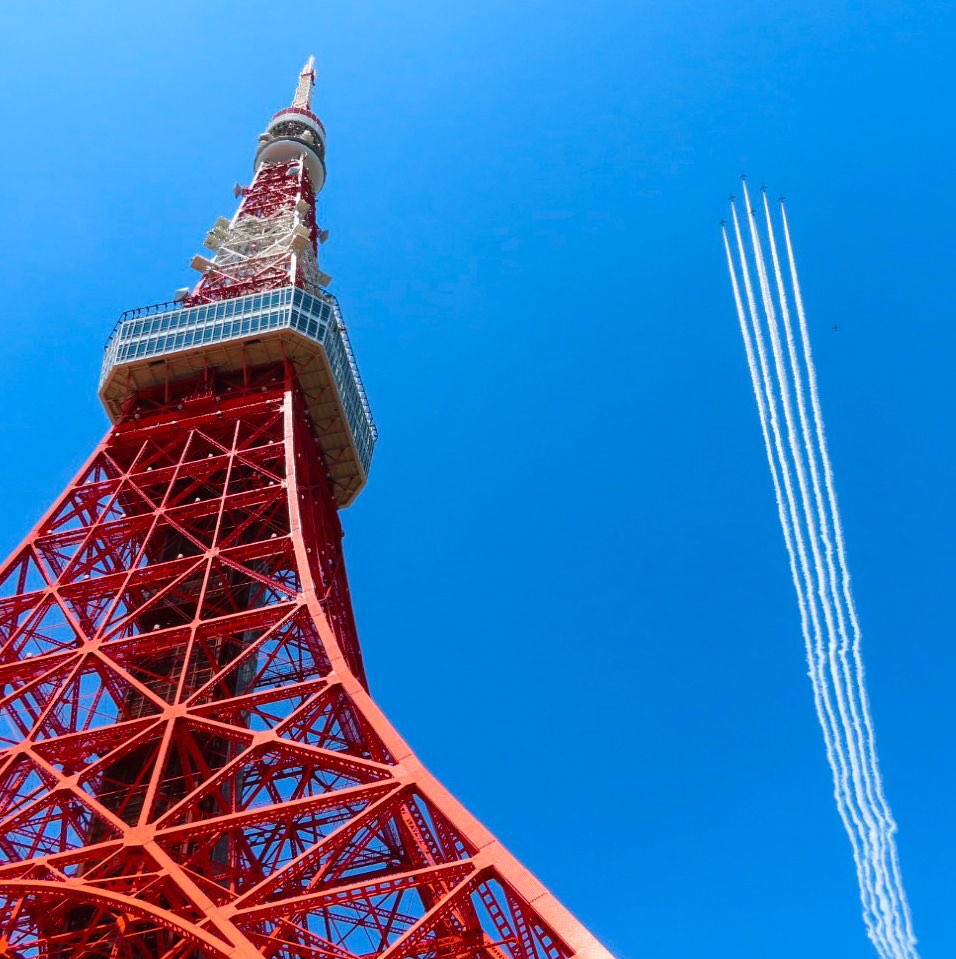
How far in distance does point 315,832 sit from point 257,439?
13140 millimetres

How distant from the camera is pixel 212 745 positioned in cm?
2467

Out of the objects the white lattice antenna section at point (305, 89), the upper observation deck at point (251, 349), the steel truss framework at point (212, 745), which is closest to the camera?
the steel truss framework at point (212, 745)

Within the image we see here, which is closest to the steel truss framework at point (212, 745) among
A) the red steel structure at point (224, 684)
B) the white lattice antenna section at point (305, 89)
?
the red steel structure at point (224, 684)

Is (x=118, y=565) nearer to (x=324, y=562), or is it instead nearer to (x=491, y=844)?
(x=324, y=562)

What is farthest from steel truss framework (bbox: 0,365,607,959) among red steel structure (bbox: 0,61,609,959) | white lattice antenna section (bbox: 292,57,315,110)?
white lattice antenna section (bbox: 292,57,315,110)

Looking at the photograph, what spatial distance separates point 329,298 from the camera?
119 feet

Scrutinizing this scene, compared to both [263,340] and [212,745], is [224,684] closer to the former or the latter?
[212,745]

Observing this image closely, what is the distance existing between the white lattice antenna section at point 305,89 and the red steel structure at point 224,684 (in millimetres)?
11943

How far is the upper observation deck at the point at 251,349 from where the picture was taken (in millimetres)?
33000

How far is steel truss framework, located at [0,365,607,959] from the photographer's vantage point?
50.6 feet

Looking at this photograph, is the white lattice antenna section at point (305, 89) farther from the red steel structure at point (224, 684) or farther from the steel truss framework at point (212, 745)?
the steel truss framework at point (212, 745)

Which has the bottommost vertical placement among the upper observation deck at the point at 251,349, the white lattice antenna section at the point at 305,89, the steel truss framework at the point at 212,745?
the steel truss framework at the point at 212,745

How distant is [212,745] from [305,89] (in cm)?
3874

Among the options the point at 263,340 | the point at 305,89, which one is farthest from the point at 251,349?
the point at 305,89
